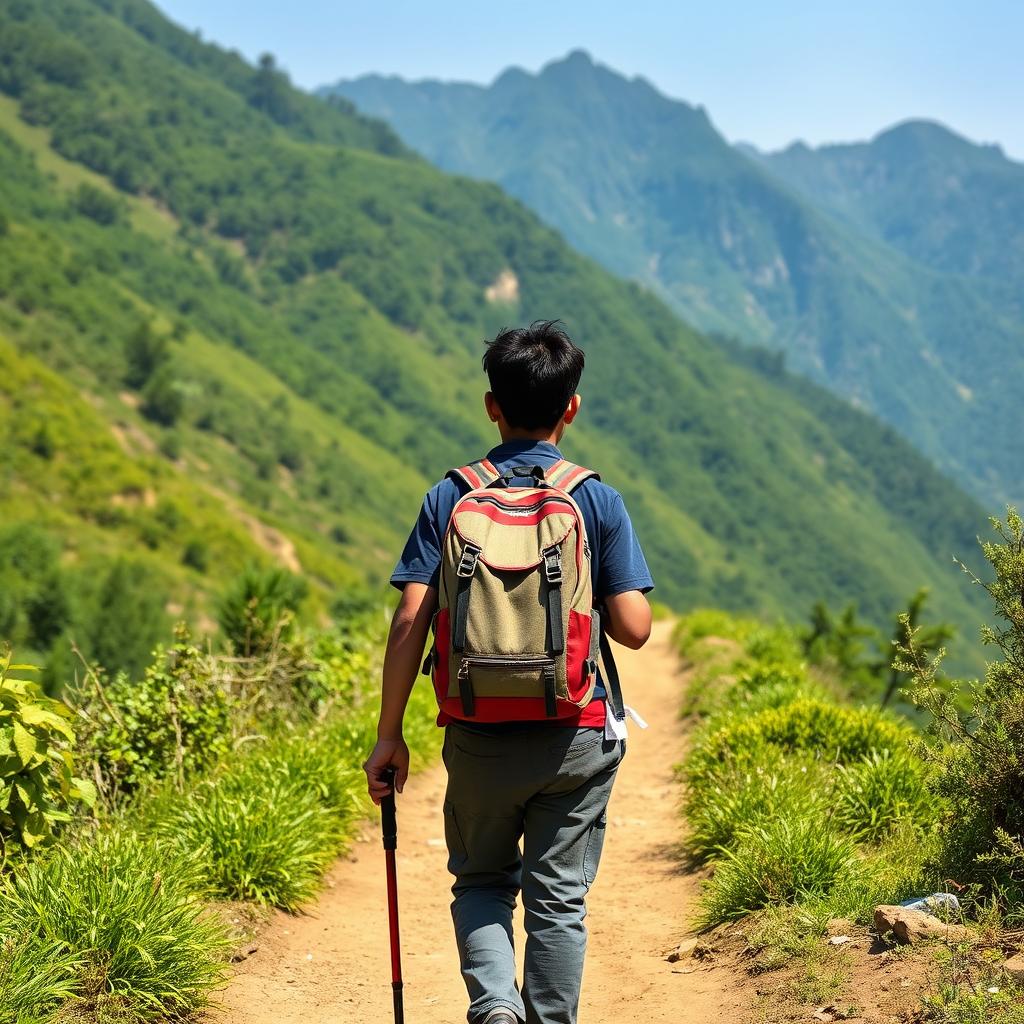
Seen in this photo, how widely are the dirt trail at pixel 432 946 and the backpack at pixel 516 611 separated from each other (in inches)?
68.7

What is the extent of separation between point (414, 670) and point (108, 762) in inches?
143

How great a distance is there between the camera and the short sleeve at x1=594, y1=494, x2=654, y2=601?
3.37 m

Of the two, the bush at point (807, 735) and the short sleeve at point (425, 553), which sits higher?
the short sleeve at point (425, 553)

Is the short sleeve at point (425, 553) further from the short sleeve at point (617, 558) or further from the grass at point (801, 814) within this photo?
the grass at point (801, 814)

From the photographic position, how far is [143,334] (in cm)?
9588

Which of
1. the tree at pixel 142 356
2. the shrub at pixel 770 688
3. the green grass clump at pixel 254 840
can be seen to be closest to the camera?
the green grass clump at pixel 254 840

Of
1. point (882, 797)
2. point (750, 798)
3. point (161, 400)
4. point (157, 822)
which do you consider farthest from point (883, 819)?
point (161, 400)

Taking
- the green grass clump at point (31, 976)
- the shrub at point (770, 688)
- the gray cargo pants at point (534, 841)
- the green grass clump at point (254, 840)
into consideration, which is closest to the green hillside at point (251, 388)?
the shrub at point (770, 688)

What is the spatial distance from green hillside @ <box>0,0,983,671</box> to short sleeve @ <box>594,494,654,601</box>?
5494cm

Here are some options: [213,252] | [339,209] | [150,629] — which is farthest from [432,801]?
[339,209]

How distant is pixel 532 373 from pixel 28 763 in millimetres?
2440

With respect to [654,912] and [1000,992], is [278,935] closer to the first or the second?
[654,912]

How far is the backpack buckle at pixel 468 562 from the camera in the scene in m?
3.12

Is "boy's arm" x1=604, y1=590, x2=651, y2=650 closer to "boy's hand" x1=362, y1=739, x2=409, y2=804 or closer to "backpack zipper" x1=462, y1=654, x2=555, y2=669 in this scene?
"backpack zipper" x1=462, y1=654, x2=555, y2=669
